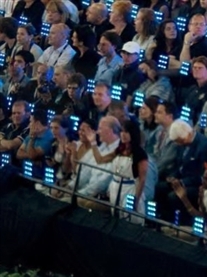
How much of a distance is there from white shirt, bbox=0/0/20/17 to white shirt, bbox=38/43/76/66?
1808mm

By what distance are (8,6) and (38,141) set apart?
466cm

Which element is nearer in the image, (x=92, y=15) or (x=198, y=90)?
(x=198, y=90)

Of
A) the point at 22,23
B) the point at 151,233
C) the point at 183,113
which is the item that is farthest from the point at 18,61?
the point at 151,233

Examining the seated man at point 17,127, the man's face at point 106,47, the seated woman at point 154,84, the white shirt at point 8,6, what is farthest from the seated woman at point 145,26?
the white shirt at point 8,6

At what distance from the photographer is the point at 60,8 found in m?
18.1

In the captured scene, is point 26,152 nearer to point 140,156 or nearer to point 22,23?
point 140,156

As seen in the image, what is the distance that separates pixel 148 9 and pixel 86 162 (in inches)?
A: 114

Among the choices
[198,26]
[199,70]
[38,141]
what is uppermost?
[198,26]

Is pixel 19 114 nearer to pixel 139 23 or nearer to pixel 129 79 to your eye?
pixel 129 79

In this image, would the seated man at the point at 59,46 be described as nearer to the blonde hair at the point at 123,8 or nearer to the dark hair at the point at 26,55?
the dark hair at the point at 26,55

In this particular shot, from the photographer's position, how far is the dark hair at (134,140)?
548 inches

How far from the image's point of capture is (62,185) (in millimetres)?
14711

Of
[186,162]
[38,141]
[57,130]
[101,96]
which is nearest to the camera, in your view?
[186,162]

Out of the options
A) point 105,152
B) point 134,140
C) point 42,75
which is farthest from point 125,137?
point 42,75
